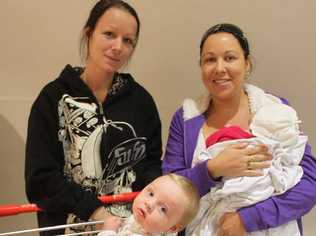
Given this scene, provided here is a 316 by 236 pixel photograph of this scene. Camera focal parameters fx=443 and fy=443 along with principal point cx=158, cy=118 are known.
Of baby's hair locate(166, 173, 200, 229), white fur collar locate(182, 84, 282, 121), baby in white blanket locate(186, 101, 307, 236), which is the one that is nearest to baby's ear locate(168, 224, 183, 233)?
baby's hair locate(166, 173, 200, 229)

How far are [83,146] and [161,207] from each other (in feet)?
1.08

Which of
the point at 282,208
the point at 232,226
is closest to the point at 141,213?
the point at 232,226

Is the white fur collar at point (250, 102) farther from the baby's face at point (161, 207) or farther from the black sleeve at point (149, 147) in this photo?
the baby's face at point (161, 207)

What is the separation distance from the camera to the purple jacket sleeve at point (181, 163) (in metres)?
1.24

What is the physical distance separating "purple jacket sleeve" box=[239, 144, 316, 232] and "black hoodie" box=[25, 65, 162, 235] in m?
0.33

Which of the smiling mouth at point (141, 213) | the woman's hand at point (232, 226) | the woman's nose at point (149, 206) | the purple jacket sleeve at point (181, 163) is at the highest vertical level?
the purple jacket sleeve at point (181, 163)

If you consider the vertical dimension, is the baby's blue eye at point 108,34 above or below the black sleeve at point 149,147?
above

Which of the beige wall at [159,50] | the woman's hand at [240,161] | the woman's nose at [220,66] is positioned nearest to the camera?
the woman's hand at [240,161]

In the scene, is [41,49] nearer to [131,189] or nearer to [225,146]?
[131,189]

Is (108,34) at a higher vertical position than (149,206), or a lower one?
higher

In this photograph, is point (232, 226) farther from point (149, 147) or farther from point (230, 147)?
point (149, 147)

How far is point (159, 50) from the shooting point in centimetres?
176

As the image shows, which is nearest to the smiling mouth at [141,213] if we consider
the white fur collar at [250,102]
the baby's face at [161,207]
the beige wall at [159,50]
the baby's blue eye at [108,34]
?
the baby's face at [161,207]

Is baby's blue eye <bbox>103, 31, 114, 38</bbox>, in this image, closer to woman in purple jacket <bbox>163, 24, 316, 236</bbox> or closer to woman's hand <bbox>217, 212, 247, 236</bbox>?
woman in purple jacket <bbox>163, 24, 316, 236</bbox>
